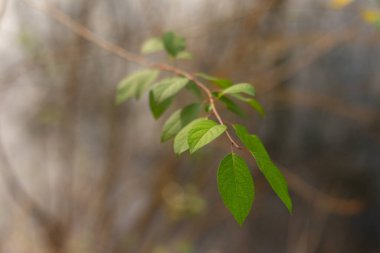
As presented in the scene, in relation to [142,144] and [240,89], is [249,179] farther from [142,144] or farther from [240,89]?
[142,144]

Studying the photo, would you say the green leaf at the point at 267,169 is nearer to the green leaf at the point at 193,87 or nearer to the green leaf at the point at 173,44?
the green leaf at the point at 193,87

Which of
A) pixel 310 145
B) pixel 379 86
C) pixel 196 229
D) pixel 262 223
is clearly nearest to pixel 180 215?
pixel 196 229

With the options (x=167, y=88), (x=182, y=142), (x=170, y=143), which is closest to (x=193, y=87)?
(x=167, y=88)

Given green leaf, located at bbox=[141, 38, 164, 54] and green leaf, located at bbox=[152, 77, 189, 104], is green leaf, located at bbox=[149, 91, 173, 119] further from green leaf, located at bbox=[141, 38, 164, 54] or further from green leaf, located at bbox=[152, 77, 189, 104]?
green leaf, located at bbox=[141, 38, 164, 54]

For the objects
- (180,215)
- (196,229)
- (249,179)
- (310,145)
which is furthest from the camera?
(310,145)

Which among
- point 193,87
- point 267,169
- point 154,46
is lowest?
point 267,169

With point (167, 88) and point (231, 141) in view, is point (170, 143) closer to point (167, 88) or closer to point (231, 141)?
point (167, 88)
